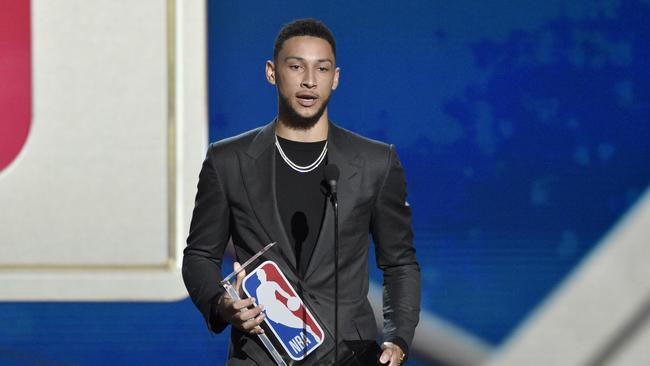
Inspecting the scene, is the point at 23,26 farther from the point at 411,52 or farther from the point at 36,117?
the point at 411,52

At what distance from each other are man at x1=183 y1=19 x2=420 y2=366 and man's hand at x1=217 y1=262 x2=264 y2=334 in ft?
0.30

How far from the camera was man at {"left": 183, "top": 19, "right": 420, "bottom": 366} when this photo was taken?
5.50ft

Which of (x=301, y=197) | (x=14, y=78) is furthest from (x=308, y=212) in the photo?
(x=14, y=78)

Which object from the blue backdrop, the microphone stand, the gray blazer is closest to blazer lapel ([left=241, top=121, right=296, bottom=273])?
the gray blazer

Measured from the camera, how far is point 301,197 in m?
1.72

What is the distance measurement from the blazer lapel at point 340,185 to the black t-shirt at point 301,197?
0.02 meters

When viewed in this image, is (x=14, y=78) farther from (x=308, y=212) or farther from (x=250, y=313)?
(x=250, y=313)

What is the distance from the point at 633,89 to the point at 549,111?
0.89ft

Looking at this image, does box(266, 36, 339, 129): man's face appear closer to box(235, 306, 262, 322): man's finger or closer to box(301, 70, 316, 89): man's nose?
box(301, 70, 316, 89): man's nose

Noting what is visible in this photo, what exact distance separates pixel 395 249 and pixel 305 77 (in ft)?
1.22

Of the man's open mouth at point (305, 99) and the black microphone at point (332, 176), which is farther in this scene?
the man's open mouth at point (305, 99)

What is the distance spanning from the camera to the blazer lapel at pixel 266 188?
5.48ft

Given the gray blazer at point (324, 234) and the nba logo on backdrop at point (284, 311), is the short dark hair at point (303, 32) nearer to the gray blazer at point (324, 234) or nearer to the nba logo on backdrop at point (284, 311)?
the gray blazer at point (324, 234)

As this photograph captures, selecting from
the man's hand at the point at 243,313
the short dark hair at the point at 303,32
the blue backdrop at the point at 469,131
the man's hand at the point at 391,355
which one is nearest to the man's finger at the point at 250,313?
Answer: the man's hand at the point at 243,313
